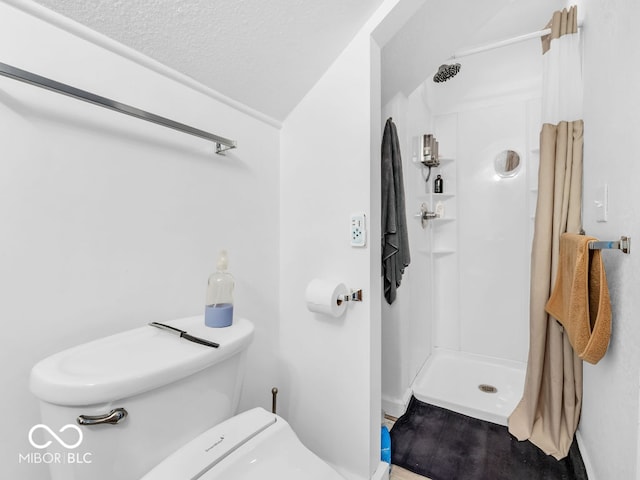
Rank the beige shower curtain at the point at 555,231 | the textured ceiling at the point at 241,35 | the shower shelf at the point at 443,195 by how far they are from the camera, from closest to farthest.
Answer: the textured ceiling at the point at 241,35 < the beige shower curtain at the point at 555,231 < the shower shelf at the point at 443,195

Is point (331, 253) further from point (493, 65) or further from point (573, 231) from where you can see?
point (493, 65)

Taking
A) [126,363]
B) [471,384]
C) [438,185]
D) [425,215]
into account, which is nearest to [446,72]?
[438,185]

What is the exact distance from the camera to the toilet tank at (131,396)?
0.58m

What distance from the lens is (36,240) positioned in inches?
28.7

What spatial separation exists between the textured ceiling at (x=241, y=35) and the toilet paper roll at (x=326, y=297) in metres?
0.79

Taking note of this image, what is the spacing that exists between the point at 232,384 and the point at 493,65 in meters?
2.85

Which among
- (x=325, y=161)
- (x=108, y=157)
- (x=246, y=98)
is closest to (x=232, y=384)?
(x=108, y=157)

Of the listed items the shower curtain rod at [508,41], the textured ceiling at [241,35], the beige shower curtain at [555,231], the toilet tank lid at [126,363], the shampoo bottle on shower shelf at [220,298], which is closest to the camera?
the toilet tank lid at [126,363]

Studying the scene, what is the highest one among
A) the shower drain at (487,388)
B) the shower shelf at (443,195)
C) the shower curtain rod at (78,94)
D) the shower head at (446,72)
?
the shower head at (446,72)

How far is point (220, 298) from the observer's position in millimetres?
1004

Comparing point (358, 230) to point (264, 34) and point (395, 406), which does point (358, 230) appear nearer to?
point (264, 34)

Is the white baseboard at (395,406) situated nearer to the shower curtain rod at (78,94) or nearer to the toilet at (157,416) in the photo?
the toilet at (157,416)

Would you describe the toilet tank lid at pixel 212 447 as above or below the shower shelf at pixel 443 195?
below

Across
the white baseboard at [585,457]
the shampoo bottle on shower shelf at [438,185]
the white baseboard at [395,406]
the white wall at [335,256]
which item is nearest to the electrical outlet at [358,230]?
the white wall at [335,256]
